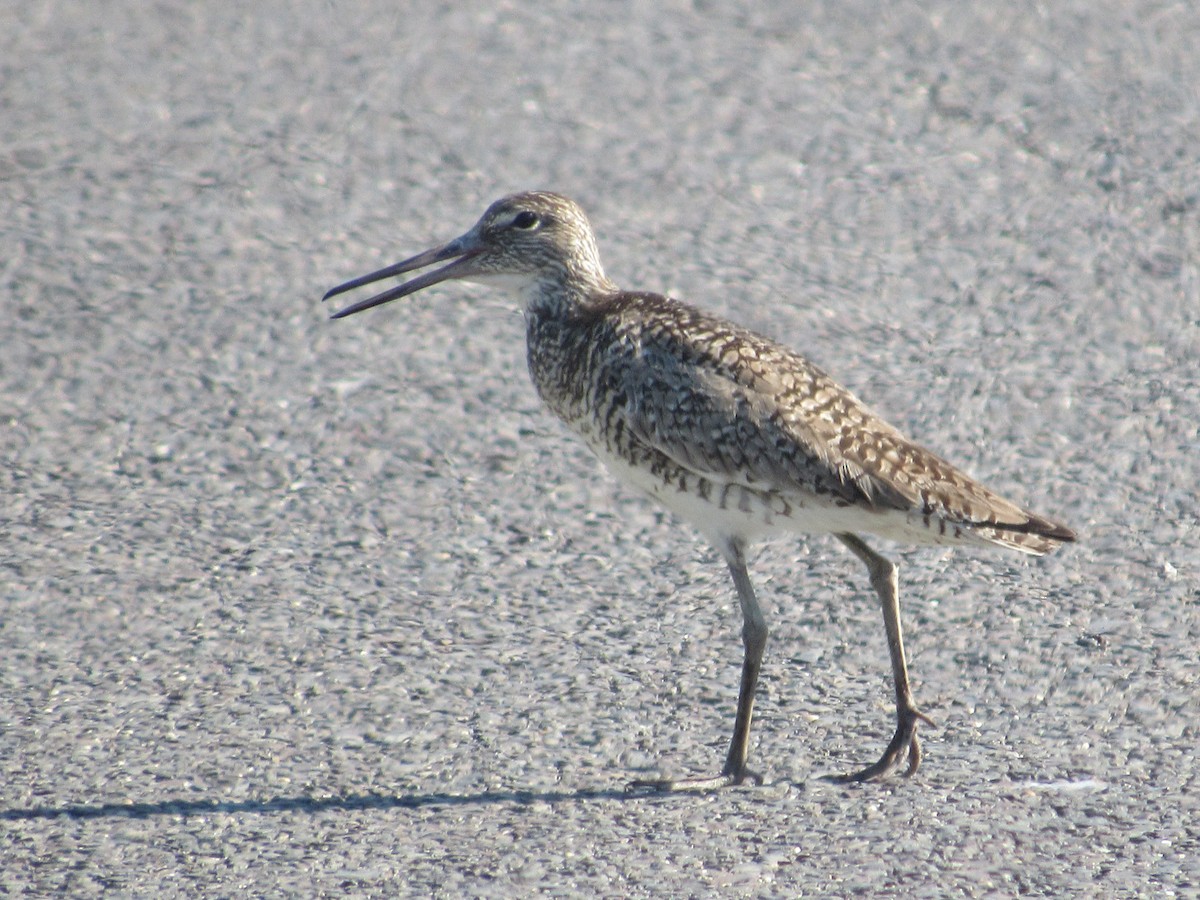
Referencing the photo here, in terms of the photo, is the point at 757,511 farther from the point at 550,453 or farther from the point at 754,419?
the point at 550,453

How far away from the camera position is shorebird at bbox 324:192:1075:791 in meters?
5.16

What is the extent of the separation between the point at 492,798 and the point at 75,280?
398 cm

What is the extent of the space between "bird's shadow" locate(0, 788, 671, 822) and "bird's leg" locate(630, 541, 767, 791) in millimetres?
88

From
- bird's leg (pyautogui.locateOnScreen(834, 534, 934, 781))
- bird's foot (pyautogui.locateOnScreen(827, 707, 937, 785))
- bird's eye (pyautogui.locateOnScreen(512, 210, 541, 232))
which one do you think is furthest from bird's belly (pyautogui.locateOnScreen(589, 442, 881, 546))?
bird's eye (pyautogui.locateOnScreen(512, 210, 541, 232))

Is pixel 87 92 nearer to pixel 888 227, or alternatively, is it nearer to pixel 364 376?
pixel 364 376

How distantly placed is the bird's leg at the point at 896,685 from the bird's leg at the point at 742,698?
31cm

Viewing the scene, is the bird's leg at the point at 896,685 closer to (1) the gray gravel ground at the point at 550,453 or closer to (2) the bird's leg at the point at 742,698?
(1) the gray gravel ground at the point at 550,453

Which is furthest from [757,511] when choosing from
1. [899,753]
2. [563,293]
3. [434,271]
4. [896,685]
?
[434,271]

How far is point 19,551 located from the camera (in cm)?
627

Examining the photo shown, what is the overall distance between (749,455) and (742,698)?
76cm

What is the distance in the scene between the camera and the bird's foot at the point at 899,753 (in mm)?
5148

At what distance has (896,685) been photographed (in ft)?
17.4

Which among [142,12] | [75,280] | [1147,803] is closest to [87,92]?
[142,12]

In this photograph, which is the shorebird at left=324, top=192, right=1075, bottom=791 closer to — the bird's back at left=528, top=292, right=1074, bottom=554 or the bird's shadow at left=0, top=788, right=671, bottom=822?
the bird's back at left=528, top=292, right=1074, bottom=554
